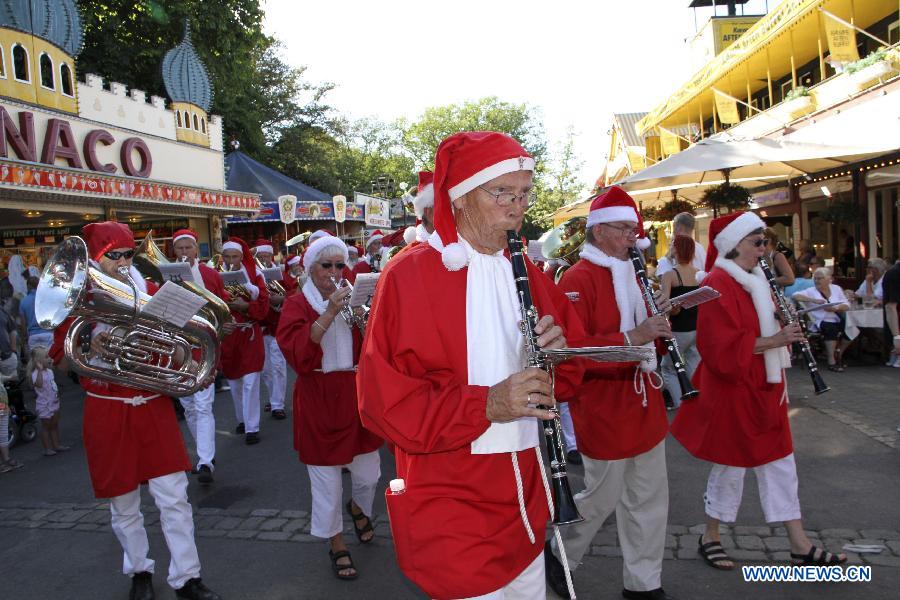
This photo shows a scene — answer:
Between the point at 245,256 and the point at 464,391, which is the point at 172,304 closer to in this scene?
the point at 464,391

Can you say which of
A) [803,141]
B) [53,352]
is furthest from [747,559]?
[803,141]

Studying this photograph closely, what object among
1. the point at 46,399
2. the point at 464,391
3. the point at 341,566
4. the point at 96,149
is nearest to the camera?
the point at 464,391

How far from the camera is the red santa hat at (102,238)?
3799 millimetres

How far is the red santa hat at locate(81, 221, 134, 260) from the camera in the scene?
3.80 meters

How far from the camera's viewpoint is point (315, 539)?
15.4 ft

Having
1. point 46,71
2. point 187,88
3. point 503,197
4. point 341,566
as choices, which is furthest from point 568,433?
point 187,88

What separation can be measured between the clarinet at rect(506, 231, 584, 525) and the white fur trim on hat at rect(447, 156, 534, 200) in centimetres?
24

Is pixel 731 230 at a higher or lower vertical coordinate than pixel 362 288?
higher

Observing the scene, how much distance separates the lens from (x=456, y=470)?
7.18 feet

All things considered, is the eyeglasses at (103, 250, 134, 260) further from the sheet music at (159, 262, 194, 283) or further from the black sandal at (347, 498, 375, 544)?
the black sandal at (347, 498, 375, 544)

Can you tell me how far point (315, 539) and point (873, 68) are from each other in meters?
12.5

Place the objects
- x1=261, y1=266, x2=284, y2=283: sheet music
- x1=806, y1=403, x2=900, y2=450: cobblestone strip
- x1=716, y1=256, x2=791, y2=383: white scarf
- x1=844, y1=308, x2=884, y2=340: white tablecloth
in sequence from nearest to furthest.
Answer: x1=716, y1=256, x2=791, y2=383: white scarf
x1=806, y1=403, x2=900, y2=450: cobblestone strip
x1=261, y1=266, x2=284, y2=283: sheet music
x1=844, y1=308, x2=884, y2=340: white tablecloth

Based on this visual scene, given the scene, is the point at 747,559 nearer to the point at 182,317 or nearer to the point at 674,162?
the point at 182,317

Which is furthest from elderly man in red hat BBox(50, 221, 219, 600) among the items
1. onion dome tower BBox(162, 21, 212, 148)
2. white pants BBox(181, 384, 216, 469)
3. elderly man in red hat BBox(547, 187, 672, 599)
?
onion dome tower BBox(162, 21, 212, 148)
